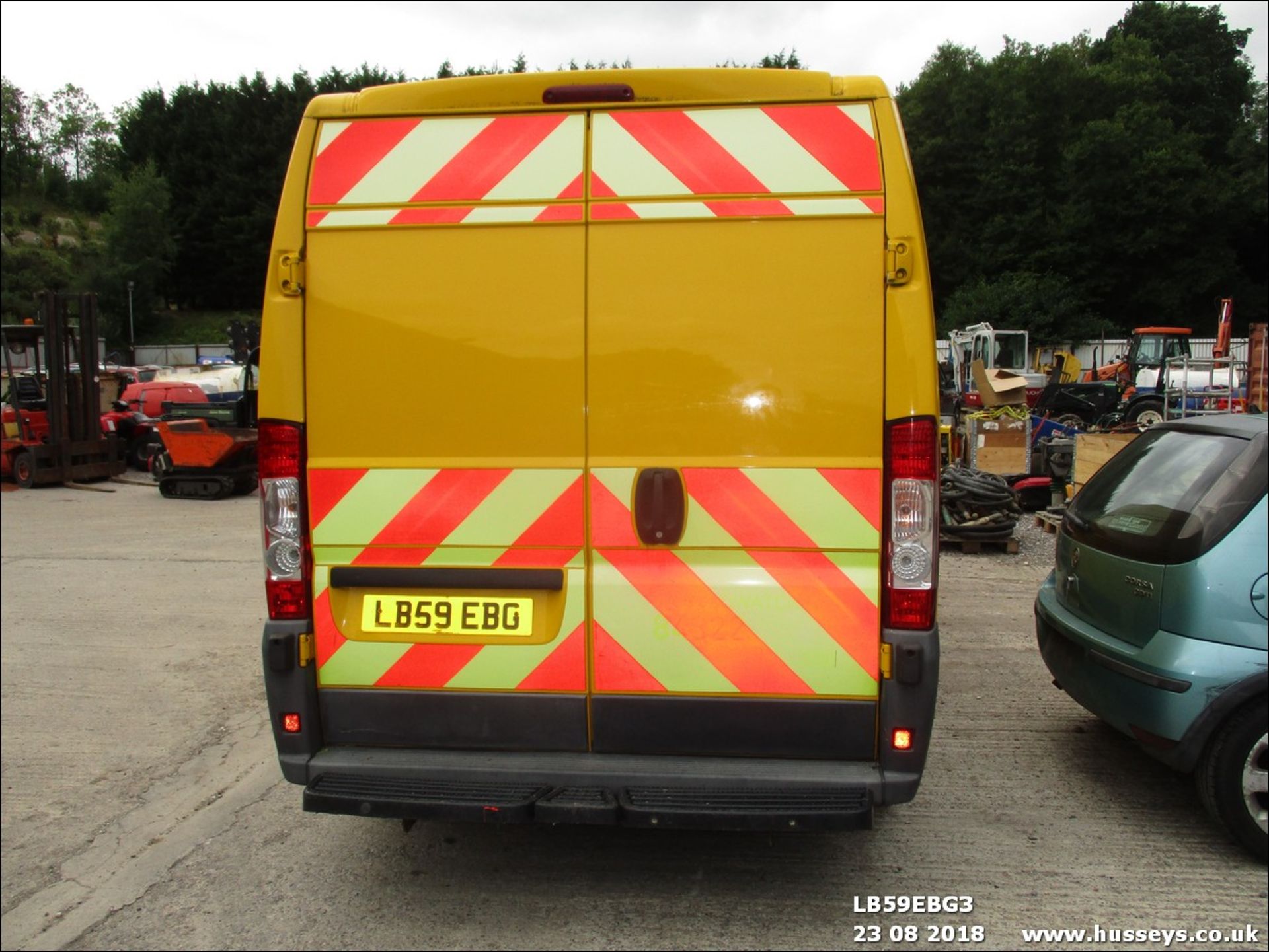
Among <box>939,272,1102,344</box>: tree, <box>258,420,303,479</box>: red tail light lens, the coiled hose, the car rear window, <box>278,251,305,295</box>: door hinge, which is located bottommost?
the coiled hose

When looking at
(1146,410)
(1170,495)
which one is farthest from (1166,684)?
(1146,410)

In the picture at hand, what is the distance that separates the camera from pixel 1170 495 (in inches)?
163

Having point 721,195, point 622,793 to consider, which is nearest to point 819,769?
point 622,793

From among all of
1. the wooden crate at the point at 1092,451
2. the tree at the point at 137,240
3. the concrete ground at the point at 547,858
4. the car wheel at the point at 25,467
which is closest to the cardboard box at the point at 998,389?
the wooden crate at the point at 1092,451

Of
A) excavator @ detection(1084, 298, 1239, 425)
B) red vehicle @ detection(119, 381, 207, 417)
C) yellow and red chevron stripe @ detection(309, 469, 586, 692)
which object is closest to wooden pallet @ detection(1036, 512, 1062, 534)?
yellow and red chevron stripe @ detection(309, 469, 586, 692)

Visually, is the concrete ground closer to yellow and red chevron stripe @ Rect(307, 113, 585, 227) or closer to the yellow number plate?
the yellow number plate

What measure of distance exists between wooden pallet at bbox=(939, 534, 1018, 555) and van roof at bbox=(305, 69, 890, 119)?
8.10 meters

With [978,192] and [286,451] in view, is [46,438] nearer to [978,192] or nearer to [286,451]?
[286,451]

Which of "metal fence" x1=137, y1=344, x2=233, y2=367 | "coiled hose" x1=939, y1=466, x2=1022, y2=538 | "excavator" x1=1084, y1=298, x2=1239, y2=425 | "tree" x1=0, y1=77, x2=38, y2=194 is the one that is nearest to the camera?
"coiled hose" x1=939, y1=466, x2=1022, y2=538

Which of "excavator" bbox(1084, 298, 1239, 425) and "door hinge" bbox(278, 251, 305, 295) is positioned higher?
"door hinge" bbox(278, 251, 305, 295)

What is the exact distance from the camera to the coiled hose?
34.4 feet

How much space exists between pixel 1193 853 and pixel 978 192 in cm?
5028

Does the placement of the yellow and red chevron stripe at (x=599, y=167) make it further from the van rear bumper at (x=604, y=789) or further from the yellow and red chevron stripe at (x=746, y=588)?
the van rear bumper at (x=604, y=789)

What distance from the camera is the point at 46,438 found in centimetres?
1756
